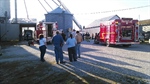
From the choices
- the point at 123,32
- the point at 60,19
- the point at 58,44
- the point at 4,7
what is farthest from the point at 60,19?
the point at 58,44

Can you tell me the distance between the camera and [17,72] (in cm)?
1262

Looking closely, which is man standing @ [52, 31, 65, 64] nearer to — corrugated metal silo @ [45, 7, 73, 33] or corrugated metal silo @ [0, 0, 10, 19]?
corrugated metal silo @ [45, 7, 73, 33]

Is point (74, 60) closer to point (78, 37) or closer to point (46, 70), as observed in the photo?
point (78, 37)

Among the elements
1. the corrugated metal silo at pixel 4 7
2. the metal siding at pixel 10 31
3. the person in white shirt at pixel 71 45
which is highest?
the corrugated metal silo at pixel 4 7

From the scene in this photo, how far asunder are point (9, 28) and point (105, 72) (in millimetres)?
43191

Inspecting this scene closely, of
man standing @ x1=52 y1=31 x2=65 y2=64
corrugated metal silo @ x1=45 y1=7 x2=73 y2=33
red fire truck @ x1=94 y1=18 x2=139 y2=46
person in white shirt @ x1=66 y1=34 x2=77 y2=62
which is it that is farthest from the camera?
corrugated metal silo @ x1=45 y1=7 x2=73 y2=33

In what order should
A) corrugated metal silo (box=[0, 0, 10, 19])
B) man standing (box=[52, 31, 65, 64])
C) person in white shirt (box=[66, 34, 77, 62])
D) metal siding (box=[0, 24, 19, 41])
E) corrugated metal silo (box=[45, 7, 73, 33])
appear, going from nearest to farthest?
man standing (box=[52, 31, 65, 64]) → person in white shirt (box=[66, 34, 77, 62]) → corrugated metal silo (box=[45, 7, 73, 33]) → metal siding (box=[0, 24, 19, 41]) → corrugated metal silo (box=[0, 0, 10, 19])

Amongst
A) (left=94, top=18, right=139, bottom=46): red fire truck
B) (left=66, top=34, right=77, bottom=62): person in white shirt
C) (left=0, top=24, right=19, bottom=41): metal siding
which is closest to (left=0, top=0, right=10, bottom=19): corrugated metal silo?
(left=0, top=24, right=19, bottom=41): metal siding

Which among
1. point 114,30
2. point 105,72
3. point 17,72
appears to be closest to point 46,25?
point 114,30

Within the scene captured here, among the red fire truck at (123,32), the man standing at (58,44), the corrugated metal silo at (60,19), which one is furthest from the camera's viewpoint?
the corrugated metal silo at (60,19)

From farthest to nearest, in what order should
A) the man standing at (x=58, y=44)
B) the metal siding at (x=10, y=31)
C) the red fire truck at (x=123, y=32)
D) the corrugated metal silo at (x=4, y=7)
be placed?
1. the corrugated metal silo at (x=4, y=7)
2. the metal siding at (x=10, y=31)
3. the red fire truck at (x=123, y=32)
4. the man standing at (x=58, y=44)

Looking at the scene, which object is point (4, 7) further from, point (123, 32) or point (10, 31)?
point (123, 32)

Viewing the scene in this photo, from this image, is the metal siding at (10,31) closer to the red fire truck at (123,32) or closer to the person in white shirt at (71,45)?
the red fire truck at (123,32)

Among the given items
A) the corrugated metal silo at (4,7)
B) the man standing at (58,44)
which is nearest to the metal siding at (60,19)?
the corrugated metal silo at (4,7)
